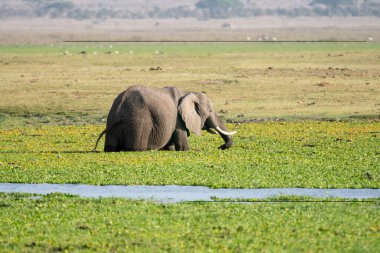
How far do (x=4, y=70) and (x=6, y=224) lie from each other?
3655cm

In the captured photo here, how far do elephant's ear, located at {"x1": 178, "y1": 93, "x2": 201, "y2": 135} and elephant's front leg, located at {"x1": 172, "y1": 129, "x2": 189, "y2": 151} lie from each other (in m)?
0.23

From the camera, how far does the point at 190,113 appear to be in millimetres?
25781

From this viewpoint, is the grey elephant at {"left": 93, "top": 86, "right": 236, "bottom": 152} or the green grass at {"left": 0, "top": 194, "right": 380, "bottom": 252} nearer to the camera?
the green grass at {"left": 0, "top": 194, "right": 380, "bottom": 252}

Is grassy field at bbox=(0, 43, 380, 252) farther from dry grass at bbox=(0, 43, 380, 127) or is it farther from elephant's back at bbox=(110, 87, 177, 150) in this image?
elephant's back at bbox=(110, 87, 177, 150)

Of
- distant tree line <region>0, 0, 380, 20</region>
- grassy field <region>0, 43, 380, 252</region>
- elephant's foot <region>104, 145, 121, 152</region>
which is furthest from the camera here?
distant tree line <region>0, 0, 380, 20</region>

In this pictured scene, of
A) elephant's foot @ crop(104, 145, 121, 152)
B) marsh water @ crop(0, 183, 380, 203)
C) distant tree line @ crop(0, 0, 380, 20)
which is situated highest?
marsh water @ crop(0, 183, 380, 203)

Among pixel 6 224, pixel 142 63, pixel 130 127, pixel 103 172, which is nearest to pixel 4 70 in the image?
pixel 142 63

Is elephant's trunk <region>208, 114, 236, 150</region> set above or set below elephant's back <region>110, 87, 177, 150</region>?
below

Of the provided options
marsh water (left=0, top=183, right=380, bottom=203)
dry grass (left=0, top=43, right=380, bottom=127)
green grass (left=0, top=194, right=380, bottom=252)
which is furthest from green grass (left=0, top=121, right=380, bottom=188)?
dry grass (left=0, top=43, right=380, bottom=127)

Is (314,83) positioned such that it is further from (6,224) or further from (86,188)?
(6,224)

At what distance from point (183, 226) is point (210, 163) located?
283 inches

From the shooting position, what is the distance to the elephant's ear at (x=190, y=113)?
84.2ft

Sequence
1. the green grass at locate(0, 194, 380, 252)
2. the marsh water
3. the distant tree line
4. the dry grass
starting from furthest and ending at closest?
the distant tree line, the dry grass, the marsh water, the green grass at locate(0, 194, 380, 252)

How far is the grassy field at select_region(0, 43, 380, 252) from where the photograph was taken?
589 inches
